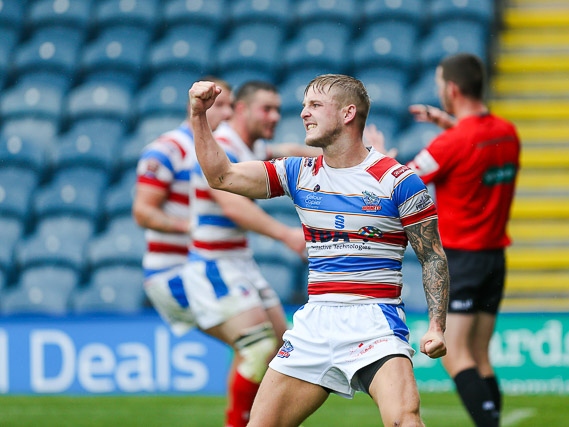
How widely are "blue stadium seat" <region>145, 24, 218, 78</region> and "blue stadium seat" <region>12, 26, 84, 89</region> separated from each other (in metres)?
0.91

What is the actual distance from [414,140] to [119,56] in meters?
3.82

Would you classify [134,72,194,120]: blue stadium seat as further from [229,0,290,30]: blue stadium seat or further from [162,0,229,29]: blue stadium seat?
[229,0,290,30]: blue stadium seat

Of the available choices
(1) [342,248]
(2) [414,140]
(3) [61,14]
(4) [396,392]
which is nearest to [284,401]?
(4) [396,392]

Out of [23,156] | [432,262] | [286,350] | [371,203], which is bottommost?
[286,350]

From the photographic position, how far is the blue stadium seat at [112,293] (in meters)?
10.0

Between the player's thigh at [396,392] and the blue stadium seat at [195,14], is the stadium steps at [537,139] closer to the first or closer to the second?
the blue stadium seat at [195,14]

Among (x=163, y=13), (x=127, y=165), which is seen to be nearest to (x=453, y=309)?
(x=127, y=165)

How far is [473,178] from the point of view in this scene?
5914 mm

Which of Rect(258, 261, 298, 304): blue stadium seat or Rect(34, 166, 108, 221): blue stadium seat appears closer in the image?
Rect(258, 261, 298, 304): blue stadium seat

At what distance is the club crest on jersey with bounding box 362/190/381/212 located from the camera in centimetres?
418

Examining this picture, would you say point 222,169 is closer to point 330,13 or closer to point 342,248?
point 342,248

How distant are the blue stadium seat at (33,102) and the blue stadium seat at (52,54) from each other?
0.27 m

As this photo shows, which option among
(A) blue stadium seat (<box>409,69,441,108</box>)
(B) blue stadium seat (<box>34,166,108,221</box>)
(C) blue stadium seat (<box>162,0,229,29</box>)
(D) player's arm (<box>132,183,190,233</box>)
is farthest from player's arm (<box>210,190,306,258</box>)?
(C) blue stadium seat (<box>162,0,229,29</box>)

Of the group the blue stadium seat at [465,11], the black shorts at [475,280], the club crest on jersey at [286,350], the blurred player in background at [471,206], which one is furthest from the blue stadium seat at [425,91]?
the club crest on jersey at [286,350]
